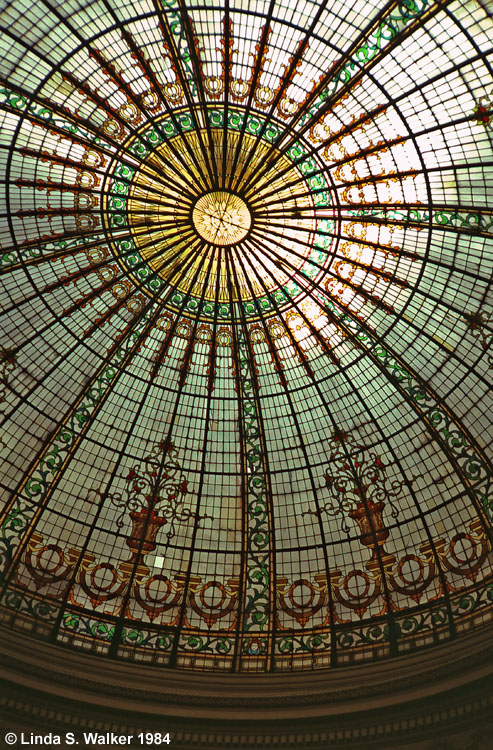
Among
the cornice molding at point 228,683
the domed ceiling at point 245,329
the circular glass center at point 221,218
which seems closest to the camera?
the domed ceiling at point 245,329

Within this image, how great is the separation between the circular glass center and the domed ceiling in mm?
64

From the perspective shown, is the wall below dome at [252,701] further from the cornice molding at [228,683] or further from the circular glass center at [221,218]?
the circular glass center at [221,218]

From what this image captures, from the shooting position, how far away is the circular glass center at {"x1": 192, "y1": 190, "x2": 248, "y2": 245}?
66.5 ft

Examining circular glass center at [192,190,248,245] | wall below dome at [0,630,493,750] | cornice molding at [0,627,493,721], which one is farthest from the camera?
circular glass center at [192,190,248,245]

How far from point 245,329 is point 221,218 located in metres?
3.77

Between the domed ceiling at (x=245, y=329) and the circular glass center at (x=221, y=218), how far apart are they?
0.21 feet

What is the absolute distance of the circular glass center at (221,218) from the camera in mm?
20281

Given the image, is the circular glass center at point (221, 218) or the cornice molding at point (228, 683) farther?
the circular glass center at point (221, 218)

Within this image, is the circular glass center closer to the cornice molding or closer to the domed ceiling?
the domed ceiling

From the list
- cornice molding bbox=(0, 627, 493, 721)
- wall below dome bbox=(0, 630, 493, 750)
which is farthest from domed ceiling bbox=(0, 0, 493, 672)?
wall below dome bbox=(0, 630, 493, 750)

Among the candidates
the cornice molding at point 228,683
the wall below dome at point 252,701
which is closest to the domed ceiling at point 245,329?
the cornice molding at point 228,683

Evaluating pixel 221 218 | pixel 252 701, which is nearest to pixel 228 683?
pixel 252 701

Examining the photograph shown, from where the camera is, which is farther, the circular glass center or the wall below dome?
the circular glass center

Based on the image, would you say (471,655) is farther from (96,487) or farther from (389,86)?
(389,86)
